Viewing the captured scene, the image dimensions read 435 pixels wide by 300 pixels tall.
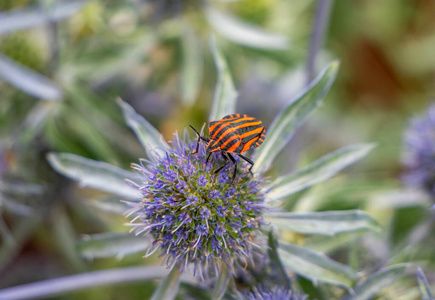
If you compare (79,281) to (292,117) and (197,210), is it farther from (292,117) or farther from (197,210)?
(292,117)

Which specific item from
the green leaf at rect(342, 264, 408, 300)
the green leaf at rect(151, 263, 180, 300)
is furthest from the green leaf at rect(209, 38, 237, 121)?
the green leaf at rect(342, 264, 408, 300)

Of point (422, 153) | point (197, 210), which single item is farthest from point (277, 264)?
point (422, 153)

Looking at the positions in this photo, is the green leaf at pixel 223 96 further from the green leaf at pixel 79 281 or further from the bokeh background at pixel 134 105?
the green leaf at pixel 79 281

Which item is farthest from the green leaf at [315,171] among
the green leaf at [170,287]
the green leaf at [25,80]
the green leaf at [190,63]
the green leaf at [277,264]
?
the green leaf at [25,80]


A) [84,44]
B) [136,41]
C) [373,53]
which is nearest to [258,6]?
[136,41]

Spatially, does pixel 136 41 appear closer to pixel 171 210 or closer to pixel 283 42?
pixel 283 42

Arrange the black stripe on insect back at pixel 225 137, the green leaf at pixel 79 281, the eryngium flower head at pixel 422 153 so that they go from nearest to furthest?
the black stripe on insect back at pixel 225 137 → the green leaf at pixel 79 281 → the eryngium flower head at pixel 422 153

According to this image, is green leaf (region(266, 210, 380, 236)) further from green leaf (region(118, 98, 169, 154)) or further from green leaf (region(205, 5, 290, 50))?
green leaf (region(205, 5, 290, 50))

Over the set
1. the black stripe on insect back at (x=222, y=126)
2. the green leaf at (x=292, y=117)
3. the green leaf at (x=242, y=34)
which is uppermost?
the green leaf at (x=242, y=34)
